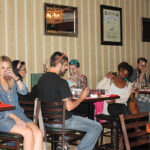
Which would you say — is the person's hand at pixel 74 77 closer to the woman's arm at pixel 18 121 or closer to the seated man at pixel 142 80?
the seated man at pixel 142 80

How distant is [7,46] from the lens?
4605 mm

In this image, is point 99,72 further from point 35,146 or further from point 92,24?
point 35,146

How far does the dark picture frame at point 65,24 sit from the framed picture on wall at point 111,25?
696 mm

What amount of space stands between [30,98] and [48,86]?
2.92 feet

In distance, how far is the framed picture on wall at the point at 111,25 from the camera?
5.93 meters

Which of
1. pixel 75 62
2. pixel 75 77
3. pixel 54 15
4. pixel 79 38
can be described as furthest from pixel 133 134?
pixel 79 38

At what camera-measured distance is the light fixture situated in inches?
199

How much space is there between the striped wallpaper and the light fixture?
12 cm

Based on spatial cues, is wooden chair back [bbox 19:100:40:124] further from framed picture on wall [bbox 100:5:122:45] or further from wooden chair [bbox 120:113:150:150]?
framed picture on wall [bbox 100:5:122:45]

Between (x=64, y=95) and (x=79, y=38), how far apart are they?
93.2 inches

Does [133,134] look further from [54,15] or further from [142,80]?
[142,80]

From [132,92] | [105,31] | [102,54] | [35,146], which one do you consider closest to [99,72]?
[102,54]

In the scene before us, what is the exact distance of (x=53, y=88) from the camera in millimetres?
3363

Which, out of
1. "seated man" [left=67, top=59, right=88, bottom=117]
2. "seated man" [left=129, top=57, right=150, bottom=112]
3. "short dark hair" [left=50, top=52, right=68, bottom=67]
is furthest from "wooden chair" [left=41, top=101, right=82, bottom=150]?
"seated man" [left=129, top=57, right=150, bottom=112]
